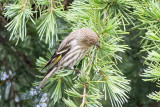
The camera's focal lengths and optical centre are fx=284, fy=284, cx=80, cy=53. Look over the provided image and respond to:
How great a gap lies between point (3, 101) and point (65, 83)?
29.7 inches

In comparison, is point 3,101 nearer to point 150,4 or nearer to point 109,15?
point 109,15

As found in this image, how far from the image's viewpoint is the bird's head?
1.57 m

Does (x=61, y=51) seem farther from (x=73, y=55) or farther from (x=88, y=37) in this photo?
(x=88, y=37)

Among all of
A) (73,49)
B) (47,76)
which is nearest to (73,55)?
(73,49)

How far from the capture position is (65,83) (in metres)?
1.66

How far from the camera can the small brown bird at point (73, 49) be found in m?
1.60

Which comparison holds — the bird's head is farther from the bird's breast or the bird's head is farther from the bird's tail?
the bird's tail

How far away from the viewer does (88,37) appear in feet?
5.26

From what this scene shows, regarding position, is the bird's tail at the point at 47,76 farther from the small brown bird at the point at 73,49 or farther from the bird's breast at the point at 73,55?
the bird's breast at the point at 73,55

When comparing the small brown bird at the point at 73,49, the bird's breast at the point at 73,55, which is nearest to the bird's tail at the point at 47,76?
the small brown bird at the point at 73,49

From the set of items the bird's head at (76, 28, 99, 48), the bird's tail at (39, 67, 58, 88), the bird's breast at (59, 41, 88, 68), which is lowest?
the bird's tail at (39, 67, 58, 88)

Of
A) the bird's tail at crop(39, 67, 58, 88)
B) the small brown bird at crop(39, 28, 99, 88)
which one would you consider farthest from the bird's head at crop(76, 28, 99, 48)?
the bird's tail at crop(39, 67, 58, 88)

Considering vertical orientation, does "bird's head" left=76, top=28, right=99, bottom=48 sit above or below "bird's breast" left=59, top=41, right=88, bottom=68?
above

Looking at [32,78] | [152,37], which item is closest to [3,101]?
[32,78]
